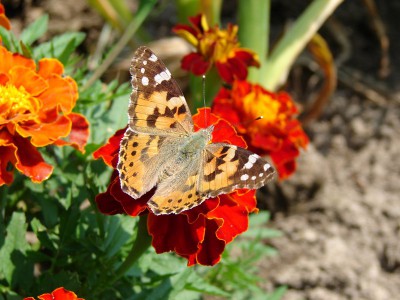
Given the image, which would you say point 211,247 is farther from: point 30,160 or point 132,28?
point 132,28

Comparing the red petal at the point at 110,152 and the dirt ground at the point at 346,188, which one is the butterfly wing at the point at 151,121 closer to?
the red petal at the point at 110,152

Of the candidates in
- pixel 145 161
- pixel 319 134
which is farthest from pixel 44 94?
pixel 319 134

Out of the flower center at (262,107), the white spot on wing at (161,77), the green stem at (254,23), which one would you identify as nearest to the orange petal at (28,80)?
the white spot on wing at (161,77)

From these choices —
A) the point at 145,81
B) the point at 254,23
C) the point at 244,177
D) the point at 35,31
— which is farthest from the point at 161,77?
the point at 254,23

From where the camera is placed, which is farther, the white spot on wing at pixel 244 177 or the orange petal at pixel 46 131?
the orange petal at pixel 46 131

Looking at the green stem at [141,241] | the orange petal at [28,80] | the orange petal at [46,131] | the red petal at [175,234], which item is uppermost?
the orange petal at [28,80]

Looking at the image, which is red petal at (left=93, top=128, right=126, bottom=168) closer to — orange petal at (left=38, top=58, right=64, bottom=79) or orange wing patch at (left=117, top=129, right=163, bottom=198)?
orange wing patch at (left=117, top=129, right=163, bottom=198)

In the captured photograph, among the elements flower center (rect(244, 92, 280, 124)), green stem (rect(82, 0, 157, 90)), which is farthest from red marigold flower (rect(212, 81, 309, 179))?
green stem (rect(82, 0, 157, 90))
